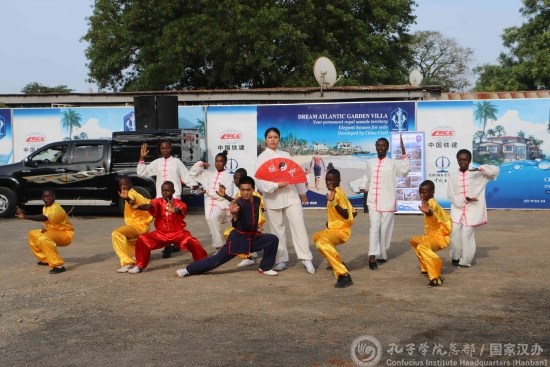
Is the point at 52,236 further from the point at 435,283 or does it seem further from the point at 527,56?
the point at 527,56

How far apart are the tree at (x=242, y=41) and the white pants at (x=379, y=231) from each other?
59.6 ft

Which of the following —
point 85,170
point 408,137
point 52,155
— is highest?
point 408,137

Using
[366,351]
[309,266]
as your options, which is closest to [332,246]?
[309,266]

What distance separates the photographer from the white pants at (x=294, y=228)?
28.7 feet

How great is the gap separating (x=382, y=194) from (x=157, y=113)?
9.14 metres

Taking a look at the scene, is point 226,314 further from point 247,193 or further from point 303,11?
point 303,11

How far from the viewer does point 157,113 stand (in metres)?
17.1

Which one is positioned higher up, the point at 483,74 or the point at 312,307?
the point at 483,74

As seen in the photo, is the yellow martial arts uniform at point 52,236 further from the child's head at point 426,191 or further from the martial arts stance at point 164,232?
the child's head at point 426,191

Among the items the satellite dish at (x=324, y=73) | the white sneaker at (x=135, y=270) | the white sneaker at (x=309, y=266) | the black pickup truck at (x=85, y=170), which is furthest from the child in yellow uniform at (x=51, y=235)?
the satellite dish at (x=324, y=73)

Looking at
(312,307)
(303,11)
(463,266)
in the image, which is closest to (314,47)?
(303,11)

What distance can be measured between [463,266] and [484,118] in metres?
7.92

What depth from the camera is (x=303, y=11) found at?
92.4 feet

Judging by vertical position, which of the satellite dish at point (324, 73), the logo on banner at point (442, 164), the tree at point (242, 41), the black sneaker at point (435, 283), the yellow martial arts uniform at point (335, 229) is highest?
the tree at point (242, 41)
